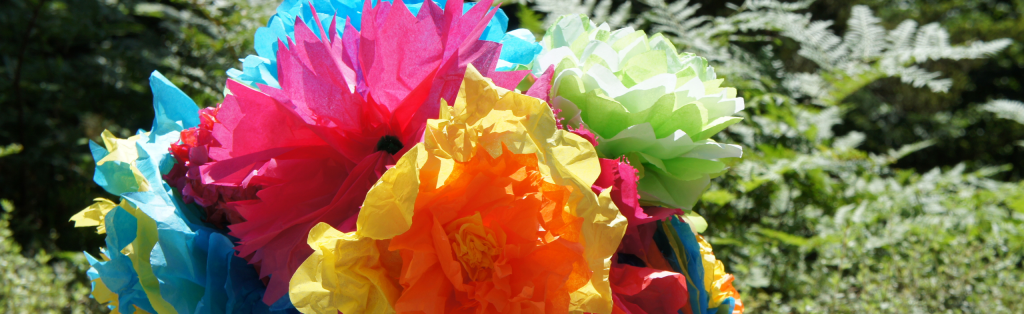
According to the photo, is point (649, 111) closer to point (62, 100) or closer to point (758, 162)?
point (758, 162)

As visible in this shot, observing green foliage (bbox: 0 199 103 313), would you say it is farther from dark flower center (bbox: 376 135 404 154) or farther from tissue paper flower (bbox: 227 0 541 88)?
dark flower center (bbox: 376 135 404 154)

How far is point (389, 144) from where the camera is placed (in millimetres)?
532

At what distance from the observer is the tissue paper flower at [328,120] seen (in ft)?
1.67

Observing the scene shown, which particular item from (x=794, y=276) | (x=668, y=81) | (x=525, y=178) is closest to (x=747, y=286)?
(x=794, y=276)

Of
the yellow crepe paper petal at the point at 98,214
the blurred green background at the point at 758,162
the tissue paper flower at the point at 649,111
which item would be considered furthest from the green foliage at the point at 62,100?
the tissue paper flower at the point at 649,111

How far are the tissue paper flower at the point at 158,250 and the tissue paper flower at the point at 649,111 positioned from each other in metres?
0.34

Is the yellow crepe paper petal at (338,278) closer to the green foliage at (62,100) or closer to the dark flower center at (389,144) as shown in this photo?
the dark flower center at (389,144)

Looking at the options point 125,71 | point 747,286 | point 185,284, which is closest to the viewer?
point 185,284

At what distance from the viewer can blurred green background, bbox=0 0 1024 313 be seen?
4.06 feet

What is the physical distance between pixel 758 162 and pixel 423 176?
1056mm

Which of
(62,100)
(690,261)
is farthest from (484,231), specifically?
(62,100)

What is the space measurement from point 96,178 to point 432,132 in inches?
16.7

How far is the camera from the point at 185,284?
1.86 ft

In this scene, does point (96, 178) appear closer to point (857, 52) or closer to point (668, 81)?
point (668, 81)
